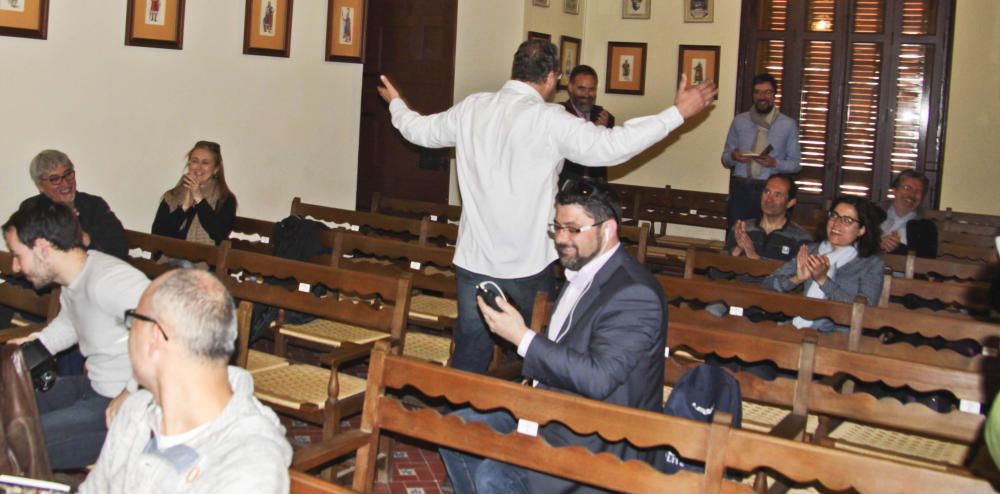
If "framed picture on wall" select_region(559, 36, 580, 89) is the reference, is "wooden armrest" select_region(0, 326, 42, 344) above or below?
below

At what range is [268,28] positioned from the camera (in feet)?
22.5

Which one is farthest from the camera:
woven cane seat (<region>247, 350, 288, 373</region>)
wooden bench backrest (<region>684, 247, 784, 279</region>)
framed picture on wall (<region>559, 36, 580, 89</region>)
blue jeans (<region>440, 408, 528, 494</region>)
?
framed picture on wall (<region>559, 36, 580, 89</region>)

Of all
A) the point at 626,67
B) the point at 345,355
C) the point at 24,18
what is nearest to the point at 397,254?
the point at 345,355

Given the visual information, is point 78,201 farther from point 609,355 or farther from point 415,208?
point 609,355

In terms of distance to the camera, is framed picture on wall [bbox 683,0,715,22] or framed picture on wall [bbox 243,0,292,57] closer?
framed picture on wall [bbox 243,0,292,57]

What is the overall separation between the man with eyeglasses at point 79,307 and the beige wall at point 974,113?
822cm

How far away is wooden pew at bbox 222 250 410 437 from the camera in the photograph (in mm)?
3869

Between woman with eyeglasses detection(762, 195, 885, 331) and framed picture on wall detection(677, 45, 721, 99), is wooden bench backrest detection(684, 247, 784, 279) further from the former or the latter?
framed picture on wall detection(677, 45, 721, 99)

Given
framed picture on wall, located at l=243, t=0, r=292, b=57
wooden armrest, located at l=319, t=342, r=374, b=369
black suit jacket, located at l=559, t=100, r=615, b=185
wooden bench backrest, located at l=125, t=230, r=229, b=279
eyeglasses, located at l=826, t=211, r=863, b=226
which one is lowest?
wooden armrest, located at l=319, t=342, r=374, b=369

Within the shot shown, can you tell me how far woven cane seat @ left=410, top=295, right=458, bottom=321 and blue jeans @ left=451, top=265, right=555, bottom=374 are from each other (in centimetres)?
107

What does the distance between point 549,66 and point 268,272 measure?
152 centimetres

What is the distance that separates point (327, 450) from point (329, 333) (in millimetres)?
2369

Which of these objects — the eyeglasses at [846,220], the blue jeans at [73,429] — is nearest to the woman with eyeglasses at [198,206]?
the blue jeans at [73,429]

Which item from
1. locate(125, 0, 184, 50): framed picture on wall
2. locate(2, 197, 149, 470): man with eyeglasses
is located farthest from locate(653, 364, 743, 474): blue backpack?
locate(125, 0, 184, 50): framed picture on wall
